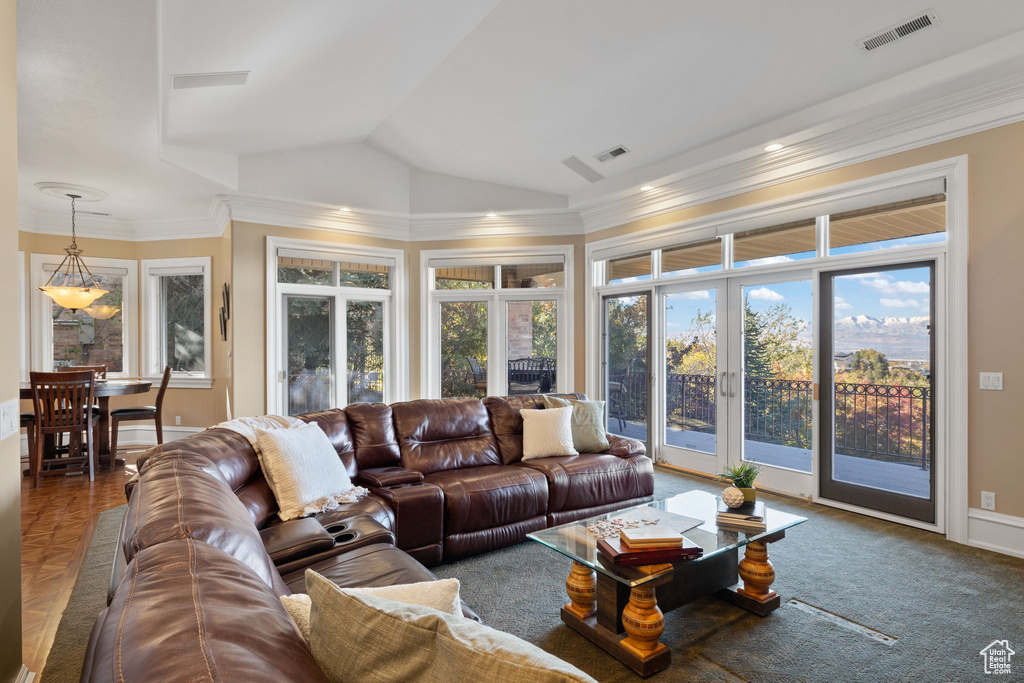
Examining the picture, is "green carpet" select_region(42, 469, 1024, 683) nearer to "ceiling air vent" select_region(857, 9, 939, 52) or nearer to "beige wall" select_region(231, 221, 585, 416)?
"beige wall" select_region(231, 221, 585, 416)

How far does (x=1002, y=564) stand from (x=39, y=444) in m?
7.10

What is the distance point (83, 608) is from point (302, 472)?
1.25 meters

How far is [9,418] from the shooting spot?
5.69 feet

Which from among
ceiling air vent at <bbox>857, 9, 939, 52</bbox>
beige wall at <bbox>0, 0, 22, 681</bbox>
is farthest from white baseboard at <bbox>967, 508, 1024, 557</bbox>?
beige wall at <bbox>0, 0, 22, 681</bbox>

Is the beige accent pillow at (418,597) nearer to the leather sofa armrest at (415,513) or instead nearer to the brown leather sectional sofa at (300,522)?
the brown leather sectional sofa at (300,522)

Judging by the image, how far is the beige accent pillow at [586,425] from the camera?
161 inches

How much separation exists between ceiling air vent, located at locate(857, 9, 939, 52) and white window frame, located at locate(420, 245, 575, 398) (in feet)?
11.1

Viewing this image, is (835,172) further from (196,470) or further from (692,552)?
(196,470)

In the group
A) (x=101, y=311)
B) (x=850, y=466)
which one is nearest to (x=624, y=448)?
(x=850, y=466)

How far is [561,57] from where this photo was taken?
390 centimetres

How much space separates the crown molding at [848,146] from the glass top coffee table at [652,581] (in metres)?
2.72

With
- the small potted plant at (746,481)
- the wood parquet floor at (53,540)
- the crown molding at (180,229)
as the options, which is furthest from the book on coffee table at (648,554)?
the crown molding at (180,229)

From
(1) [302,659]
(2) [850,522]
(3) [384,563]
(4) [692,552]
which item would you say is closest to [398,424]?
(3) [384,563]

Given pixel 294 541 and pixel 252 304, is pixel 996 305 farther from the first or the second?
pixel 252 304
